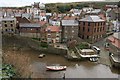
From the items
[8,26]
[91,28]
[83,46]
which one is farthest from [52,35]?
[8,26]

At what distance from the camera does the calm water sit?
25.8 ft

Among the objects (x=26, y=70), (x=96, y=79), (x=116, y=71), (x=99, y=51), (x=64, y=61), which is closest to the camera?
(x=26, y=70)

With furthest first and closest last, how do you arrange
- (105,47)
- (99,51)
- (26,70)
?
(105,47), (99,51), (26,70)

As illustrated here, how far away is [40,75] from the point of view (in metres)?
7.70

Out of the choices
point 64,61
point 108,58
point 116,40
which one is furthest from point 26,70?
point 116,40

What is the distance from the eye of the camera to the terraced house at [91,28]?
39.2 ft

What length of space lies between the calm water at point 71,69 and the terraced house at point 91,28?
2621 millimetres

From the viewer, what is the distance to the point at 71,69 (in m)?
8.56

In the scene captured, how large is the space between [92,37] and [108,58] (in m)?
2.62

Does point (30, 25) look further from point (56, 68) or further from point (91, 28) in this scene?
point (56, 68)

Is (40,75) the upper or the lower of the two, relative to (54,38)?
lower

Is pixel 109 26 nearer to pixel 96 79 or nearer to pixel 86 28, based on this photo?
pixel 86 28

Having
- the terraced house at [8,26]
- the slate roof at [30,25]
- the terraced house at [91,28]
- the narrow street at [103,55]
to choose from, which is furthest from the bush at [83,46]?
the terraced house at [8,26]

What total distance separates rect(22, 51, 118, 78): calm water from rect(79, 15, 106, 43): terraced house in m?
2.62
